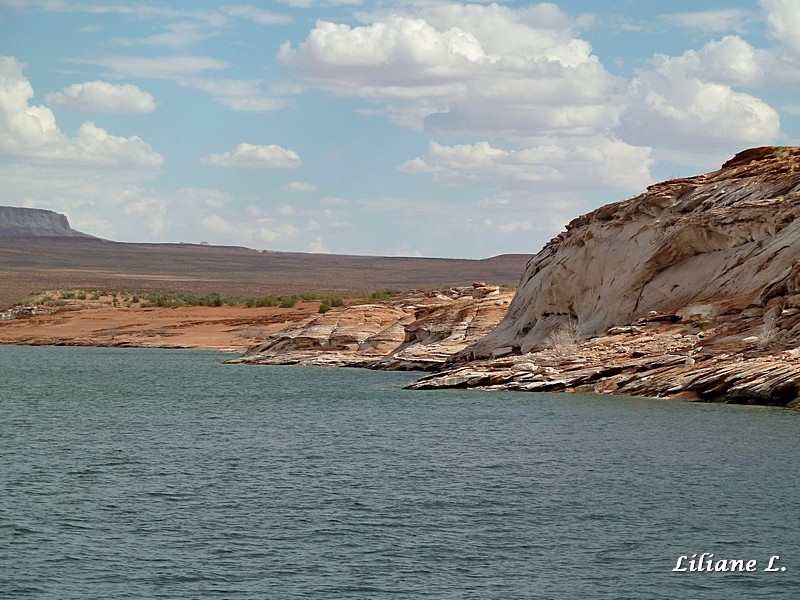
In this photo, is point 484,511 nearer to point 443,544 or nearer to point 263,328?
point 443,544

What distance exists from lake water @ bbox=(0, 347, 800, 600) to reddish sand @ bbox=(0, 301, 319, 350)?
180 ft

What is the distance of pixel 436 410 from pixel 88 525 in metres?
20.8

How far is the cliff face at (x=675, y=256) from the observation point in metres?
48.0

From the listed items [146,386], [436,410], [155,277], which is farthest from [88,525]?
[155,277]

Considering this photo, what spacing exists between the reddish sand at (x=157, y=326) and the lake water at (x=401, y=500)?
54.8m

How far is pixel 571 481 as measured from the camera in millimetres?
26531

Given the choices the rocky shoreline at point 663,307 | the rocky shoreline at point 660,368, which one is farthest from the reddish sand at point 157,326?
the rocky shoreline at point 660,368
